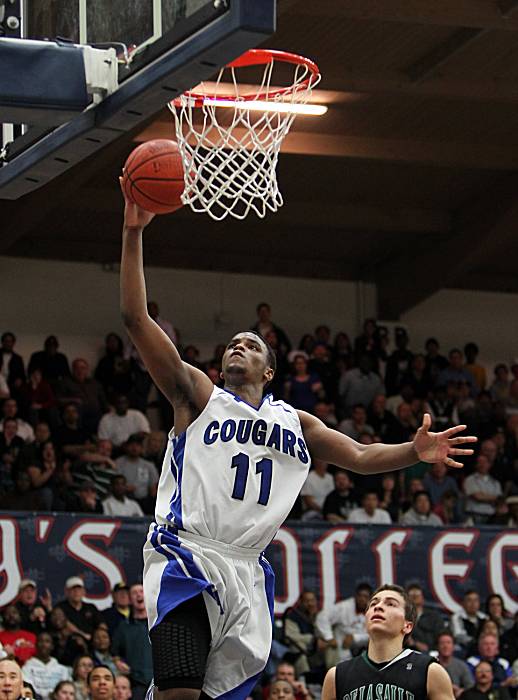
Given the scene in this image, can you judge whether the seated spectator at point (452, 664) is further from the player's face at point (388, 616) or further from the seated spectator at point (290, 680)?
the player's face at point (388, 616)

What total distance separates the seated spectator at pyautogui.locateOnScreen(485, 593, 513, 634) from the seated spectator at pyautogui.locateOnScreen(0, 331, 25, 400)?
254 inches

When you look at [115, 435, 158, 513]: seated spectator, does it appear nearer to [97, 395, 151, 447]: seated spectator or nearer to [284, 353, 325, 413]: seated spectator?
[97, 395, 151, 447]: seated spectator

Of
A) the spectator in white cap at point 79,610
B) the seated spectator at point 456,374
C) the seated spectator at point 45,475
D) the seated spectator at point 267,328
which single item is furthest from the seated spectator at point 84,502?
the seated spectator at point 456,374

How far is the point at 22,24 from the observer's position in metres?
6.52

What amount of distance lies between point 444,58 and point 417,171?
14.4 ft

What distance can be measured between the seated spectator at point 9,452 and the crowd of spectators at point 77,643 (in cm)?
231

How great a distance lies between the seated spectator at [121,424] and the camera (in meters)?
17.6

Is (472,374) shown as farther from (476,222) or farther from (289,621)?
(289,621)

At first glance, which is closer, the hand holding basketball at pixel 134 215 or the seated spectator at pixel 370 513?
the hand holding basketball at pixel 134 215

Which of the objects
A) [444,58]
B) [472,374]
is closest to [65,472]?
[444,58]

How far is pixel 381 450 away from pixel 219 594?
1.06 meters

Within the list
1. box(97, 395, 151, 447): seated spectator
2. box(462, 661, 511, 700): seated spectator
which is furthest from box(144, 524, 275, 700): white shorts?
box(97, 395, 151, 447): seated spectator

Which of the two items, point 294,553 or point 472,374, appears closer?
point 294,553

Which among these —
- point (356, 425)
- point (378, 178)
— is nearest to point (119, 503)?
point (356, 425)
